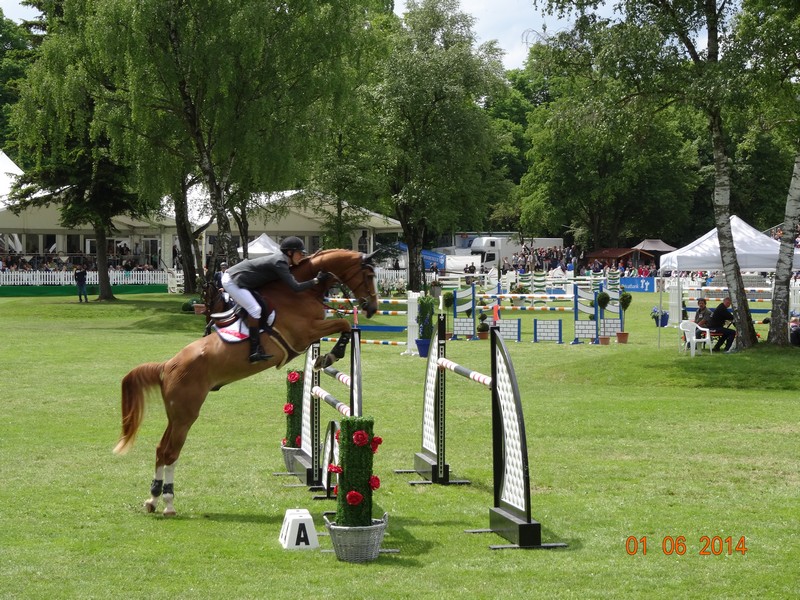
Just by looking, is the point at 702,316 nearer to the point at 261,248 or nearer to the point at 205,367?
the point at 205,367

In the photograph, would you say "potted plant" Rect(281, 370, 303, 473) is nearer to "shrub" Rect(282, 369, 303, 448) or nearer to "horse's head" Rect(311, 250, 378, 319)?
"shrub" Rect(282, 369, 303, 448)

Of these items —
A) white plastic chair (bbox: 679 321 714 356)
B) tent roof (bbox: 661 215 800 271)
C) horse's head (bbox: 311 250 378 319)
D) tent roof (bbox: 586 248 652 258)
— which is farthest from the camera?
tent roof (bbox: 586 248 652 258)

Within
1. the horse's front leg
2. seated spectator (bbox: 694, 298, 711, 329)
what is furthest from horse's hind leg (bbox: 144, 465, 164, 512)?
seated spectator (bbox: 694, 298, 711, 329)

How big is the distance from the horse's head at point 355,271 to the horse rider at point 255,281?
0.18 m

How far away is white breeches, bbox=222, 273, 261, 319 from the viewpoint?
9453 millimetres

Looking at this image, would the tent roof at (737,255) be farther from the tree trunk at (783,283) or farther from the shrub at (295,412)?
the shrub at (295,412)

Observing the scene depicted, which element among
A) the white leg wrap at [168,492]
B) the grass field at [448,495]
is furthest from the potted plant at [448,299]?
the white leg wrap at [168,492]

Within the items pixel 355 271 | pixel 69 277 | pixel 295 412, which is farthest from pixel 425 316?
pixel 69 277

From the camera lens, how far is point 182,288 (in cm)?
5372

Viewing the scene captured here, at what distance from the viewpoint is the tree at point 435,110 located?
50812mm

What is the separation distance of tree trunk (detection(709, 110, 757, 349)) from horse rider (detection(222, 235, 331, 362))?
45.6ft

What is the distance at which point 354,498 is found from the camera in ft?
25.6

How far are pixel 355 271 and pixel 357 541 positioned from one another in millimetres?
3233

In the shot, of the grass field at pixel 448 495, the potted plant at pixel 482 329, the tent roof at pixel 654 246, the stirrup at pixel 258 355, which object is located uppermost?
the tent roof at pixel 654 246
